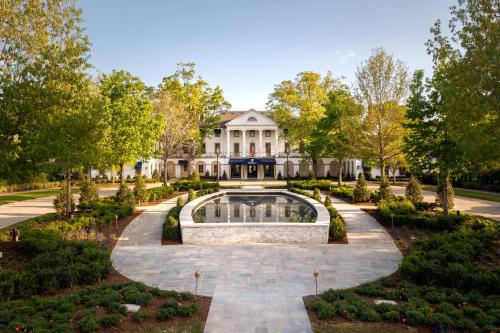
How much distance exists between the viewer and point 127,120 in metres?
27.8

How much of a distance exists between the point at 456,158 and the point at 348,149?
13861mm

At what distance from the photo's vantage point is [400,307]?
7.98 metres

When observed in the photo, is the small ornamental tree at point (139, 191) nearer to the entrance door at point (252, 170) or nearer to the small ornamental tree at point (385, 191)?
the small ornamental tree at point (385, 191)

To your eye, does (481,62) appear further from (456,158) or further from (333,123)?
(333,123)

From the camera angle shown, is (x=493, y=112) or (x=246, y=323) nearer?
(x=246, y=323)

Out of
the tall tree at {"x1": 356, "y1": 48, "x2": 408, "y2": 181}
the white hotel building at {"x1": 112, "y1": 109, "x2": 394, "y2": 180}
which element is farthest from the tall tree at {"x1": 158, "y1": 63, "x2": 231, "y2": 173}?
the tall tree at {"x1": 356, "y1": 48, "x2": 408, "y2": 181}

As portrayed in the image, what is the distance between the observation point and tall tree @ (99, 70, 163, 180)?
27.0 metres

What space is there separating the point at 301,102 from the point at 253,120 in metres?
11.3

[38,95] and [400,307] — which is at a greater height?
[38,95]

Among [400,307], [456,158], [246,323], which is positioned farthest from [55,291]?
[456,158]

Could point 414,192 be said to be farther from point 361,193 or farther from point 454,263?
point 454,263

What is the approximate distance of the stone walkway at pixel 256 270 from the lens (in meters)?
7.96

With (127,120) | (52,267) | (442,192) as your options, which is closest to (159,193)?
(127,120)

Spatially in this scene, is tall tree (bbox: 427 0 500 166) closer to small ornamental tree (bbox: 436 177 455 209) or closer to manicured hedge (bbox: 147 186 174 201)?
small ornamental tree (bbox: 436 177 455 209)
